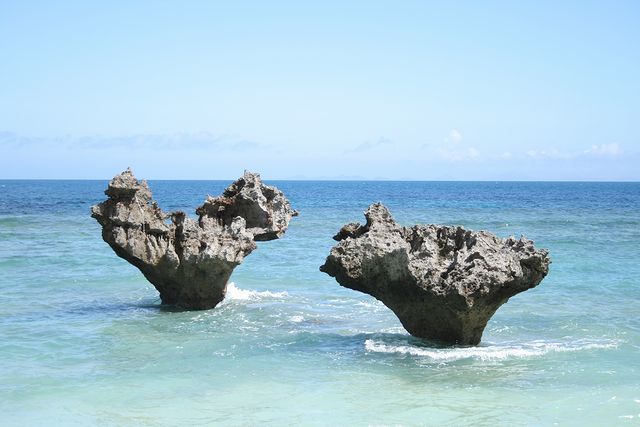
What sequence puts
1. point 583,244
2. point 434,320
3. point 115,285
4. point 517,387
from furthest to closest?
point 583,244, point 115,285, point 434,320, point 517,387

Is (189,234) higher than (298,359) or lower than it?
higher

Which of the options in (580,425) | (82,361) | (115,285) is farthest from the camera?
(115,285)

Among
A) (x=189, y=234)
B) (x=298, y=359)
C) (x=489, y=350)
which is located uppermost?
(x=189, y=234)

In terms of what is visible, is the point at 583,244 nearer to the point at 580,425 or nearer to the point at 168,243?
the point at 168,243

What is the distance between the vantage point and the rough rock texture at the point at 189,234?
50.0ft

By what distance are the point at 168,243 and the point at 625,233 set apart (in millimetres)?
25544

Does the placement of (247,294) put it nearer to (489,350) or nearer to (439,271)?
(439,271)

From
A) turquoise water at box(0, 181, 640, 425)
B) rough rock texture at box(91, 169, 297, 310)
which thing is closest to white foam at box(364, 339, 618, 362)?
turquoise water at box(0, 181, 640, 425)

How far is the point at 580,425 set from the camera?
914 cm

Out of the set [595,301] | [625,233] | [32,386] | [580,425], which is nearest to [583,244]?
[625,233]

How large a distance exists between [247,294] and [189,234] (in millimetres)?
3353

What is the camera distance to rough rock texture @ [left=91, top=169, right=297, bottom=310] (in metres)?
15.2

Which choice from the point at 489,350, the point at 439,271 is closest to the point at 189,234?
the point at 439,271

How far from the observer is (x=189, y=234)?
50.5ft
